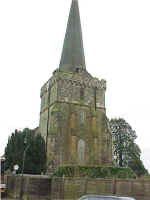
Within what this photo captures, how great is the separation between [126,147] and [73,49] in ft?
75.0

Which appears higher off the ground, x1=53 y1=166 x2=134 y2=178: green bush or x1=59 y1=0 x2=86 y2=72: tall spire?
x1=59 y1=0 x2=86 y2=72: tall spire

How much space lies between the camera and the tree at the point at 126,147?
2092 inches

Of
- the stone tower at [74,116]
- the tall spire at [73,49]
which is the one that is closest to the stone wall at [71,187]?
the stone tower at [74,116]

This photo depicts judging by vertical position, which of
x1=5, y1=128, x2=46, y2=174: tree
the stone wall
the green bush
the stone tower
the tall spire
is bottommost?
the stone wall

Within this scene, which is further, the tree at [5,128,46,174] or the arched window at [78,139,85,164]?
the arched window at [78,139,85,164]

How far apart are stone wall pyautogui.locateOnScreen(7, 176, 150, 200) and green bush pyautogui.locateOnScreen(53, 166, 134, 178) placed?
1.89 metres

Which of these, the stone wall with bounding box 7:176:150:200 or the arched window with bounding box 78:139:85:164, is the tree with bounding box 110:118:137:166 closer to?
the arched window with bounding box 78:139:85:164

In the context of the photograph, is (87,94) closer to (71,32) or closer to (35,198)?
(71,32)

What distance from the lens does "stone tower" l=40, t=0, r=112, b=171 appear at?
3872cm

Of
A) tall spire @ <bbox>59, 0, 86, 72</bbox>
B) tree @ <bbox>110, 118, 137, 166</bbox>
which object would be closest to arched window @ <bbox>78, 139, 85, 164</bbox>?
tall spire @ <bbox>59, 0, 86, 72</bbox>

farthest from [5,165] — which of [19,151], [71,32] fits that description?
[71,32]

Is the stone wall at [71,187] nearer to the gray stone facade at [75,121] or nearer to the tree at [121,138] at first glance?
the gray stone facade at [75,121]

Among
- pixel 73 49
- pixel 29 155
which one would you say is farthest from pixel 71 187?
pixel 73 49

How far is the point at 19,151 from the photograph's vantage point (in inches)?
1481
